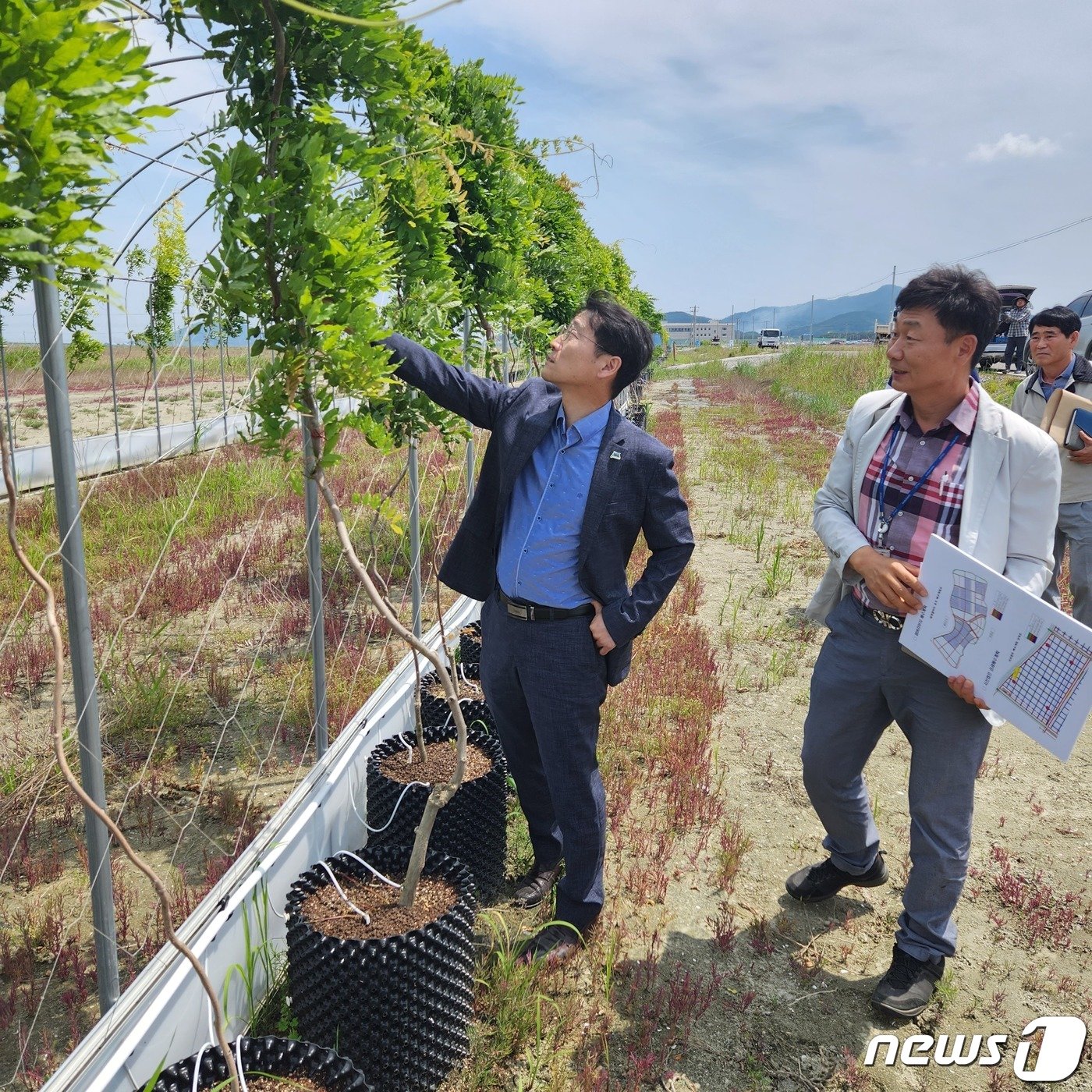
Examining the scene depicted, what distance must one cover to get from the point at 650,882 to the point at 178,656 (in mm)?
3066

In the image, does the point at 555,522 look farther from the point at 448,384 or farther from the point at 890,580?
the point at 890,580

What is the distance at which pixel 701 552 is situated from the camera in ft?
28.7

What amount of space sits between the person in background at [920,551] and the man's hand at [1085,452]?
6.62 feet

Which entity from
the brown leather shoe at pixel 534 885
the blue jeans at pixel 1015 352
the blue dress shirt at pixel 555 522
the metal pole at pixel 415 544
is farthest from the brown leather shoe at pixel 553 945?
the blue jeans at pixel 1015 352

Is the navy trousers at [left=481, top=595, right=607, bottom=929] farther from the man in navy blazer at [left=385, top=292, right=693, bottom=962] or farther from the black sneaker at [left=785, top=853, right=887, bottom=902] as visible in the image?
the black sneaker at [left=785, top=853, right=887, bottom=902]

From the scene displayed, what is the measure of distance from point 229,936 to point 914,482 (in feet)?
7.80

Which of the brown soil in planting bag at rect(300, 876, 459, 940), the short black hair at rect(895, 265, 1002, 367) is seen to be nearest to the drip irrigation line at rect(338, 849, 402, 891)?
the brown soil in planting bag at rect(300, 876, 459, 940)

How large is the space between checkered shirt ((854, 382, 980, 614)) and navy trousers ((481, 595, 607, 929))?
0.94 metres

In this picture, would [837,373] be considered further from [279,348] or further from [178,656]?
[279,348]

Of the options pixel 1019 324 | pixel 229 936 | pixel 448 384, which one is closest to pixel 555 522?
pixel 448 384

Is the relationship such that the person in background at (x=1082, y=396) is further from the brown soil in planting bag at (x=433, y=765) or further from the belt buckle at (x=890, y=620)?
the brown soil in planting bag at (x=433, y=765)

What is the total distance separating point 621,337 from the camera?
2.69m

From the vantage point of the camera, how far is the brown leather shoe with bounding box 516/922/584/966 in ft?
9.16

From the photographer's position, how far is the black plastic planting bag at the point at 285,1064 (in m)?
1.93
